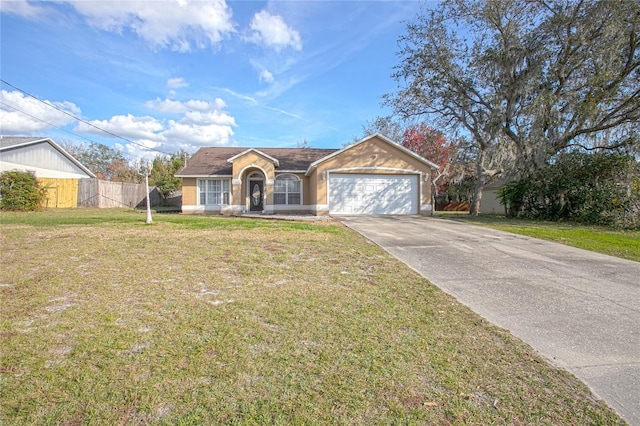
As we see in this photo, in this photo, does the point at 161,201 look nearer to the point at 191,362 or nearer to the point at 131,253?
the point at 131,253

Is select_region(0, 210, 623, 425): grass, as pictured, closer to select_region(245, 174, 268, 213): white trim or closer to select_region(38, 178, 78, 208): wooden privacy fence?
select_region(245, 174, 268, 213): white trim

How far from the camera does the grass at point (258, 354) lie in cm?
221

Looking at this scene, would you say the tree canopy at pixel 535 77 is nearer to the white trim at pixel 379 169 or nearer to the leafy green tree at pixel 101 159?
the white trim at pixel 379 169

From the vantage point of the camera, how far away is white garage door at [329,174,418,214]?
17.7m

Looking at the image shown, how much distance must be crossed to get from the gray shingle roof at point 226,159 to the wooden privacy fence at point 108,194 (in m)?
7.87

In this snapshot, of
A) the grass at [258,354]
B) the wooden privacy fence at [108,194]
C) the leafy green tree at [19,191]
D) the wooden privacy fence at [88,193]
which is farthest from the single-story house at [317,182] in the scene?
the grass at [258,354]

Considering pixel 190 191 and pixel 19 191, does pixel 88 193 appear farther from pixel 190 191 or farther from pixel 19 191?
pixel 190 191

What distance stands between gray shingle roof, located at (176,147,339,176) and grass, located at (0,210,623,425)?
1502 cm

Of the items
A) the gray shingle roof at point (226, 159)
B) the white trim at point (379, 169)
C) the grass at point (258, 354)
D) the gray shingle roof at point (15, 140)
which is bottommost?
the grass at point (258, 354)

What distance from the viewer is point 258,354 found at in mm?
2885

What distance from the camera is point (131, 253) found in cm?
664

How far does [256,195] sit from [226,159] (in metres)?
3.70

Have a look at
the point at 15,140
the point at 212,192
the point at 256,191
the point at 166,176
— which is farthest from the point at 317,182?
the point at 15,140

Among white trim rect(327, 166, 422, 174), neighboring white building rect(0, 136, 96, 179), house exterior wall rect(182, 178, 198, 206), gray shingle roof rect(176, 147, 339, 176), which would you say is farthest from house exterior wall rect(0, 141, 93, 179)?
white trim rect(327, 166, 422, 174)
